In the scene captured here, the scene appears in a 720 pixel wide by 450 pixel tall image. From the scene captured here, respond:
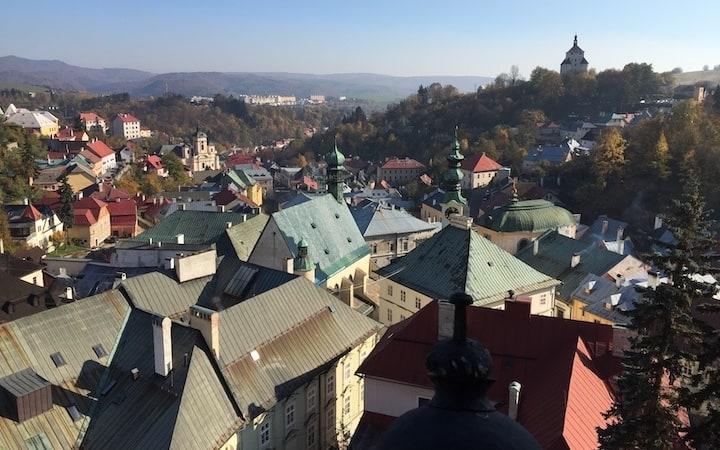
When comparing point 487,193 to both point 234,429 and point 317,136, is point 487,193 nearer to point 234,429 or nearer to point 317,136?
point 234,429

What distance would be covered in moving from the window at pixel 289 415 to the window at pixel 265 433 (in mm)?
981

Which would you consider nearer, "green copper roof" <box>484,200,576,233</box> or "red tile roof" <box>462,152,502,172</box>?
"green copper roof" <box>484,200,576,233</box>

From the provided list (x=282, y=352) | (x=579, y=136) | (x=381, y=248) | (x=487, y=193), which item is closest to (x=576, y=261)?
(x=381, y=248)

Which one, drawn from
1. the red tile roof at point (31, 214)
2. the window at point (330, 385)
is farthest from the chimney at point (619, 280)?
the red tile roof at point (31, 214)

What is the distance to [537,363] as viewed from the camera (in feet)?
65.6

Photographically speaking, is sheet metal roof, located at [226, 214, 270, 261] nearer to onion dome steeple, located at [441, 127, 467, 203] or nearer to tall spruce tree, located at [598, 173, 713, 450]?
onion dome steeple, located at [441, 127, 467, 203]

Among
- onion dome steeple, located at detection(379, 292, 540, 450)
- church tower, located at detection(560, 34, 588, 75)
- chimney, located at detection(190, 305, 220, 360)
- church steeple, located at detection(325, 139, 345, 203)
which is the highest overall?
church tower, located at detection(560, 34, 588, 75)

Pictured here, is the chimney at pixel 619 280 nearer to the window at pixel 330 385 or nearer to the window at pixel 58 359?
the window at pixel 330 385

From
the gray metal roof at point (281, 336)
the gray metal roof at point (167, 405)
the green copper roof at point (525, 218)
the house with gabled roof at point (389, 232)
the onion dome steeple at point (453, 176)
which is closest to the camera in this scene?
the gray metal roof at point (167, 405)

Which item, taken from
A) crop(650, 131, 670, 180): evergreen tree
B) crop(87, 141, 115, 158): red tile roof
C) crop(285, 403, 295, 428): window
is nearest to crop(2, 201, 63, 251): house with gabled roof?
crop(87, 141, 115, 158): red tile roof

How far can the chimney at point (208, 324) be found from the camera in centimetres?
2044

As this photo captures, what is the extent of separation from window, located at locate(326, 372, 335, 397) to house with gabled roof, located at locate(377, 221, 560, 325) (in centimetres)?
717

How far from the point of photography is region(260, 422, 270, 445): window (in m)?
21.6

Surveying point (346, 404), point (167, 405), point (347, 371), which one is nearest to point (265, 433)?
point (167, 405)
